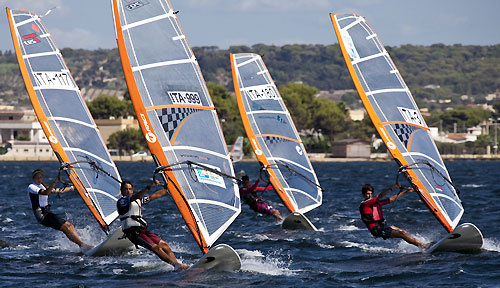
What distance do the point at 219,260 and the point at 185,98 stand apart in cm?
258

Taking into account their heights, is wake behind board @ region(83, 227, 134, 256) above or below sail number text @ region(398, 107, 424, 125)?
below

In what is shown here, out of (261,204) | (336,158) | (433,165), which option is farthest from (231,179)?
(336,158)

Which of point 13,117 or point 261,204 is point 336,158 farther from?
point 261,204

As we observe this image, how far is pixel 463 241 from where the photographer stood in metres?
15.0

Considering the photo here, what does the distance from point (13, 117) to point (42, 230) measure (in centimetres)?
11606

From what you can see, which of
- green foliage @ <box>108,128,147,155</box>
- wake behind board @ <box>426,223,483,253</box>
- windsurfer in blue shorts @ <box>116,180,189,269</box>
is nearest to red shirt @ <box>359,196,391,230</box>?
wake behind board @ <box>426,223,483,253</box>

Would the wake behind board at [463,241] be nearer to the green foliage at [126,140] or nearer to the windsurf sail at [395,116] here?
the windsurf sail at [395,116]

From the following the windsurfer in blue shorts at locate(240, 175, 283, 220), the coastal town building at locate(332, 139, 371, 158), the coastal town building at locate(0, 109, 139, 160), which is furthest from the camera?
the coastal town building at locate(332, 139, 371, 158)

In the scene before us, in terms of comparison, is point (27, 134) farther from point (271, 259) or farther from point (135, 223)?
point (135, 223)

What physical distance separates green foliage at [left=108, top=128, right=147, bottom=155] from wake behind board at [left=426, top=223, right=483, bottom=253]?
336 ft

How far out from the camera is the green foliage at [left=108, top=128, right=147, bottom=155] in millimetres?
116562

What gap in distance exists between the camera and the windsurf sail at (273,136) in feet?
71.6

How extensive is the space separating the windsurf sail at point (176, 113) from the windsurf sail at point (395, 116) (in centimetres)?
413

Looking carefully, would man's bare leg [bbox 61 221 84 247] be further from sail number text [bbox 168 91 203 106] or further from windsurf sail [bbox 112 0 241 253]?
sail number text [bbox 168 91 203 106]
